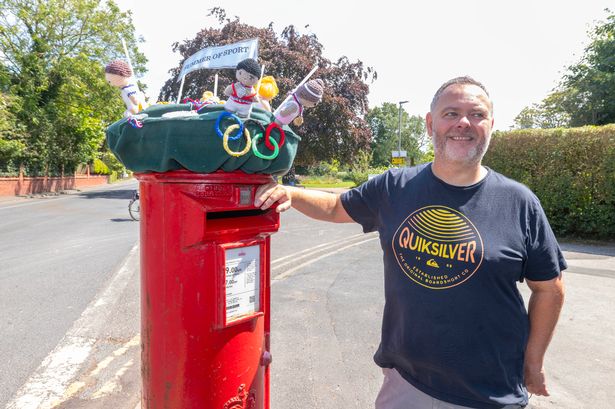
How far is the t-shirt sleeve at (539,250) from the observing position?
1618mm

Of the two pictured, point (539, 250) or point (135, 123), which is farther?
point (539, 250)

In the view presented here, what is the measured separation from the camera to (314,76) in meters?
18.9

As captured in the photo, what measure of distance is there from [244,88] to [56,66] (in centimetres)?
2518

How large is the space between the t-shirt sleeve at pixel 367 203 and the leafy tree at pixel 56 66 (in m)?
23.0

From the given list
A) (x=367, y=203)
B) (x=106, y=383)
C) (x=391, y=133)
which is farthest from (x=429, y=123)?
(x=391, y=133)

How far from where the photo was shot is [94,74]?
2198cm

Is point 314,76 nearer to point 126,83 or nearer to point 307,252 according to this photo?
point 307,252

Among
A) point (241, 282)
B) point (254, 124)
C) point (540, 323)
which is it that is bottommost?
point (540, 323)

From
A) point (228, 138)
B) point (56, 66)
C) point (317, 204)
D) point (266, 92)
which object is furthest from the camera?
point (56, 66)

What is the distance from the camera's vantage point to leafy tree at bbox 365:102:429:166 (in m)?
64.3

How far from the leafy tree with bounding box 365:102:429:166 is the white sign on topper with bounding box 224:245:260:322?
6225 centimetres

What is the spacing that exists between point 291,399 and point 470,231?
71.5 inches

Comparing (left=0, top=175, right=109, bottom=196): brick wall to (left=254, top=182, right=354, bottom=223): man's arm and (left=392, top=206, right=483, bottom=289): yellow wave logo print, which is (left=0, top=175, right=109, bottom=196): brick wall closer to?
(left=254, top=182, right=354, bottom=223): man's arm

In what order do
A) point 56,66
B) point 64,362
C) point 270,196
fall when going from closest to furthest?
point 270,196 < point 64,362 < point 56,66
